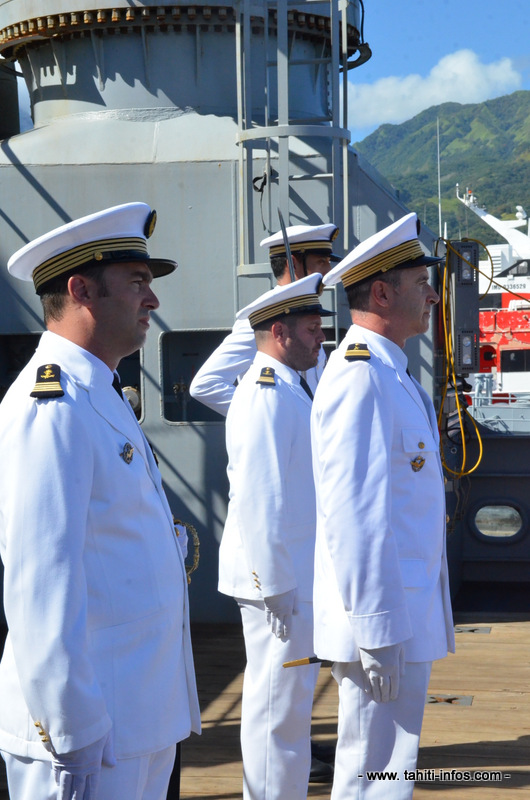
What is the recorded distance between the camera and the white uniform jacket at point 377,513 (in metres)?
2.41

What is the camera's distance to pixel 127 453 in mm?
1953

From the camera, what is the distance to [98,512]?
1876 mm

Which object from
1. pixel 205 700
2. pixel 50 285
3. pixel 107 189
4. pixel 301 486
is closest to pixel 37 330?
pixel 107 189

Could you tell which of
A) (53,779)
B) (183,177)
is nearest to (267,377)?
(53,779)

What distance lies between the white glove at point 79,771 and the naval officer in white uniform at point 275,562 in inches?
58.8

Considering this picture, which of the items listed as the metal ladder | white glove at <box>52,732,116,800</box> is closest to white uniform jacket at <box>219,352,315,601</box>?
white glove at <box>52,732,116,800</box>

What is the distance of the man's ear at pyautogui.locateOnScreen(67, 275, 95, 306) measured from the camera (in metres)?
1.97

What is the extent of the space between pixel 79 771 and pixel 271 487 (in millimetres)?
1600

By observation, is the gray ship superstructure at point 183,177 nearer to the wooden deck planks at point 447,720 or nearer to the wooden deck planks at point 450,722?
the wooden deck planks at point 450,722

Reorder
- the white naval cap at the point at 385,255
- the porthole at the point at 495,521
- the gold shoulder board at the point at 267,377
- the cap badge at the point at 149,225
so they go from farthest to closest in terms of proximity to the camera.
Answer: the porthole at the point at 495,521, the gold shoulder board at the point at 267,377, the white naval cap at the point at 385,255, the cap badge at the point at 149,225

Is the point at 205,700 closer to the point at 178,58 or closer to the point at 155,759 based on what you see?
the point at 155,759

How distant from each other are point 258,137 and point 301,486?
10.2 feet

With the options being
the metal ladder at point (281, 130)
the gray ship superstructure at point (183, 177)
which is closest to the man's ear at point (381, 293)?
the metal ladder at point (281, 130)

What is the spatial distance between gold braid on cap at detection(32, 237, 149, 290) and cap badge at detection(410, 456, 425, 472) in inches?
38.7
